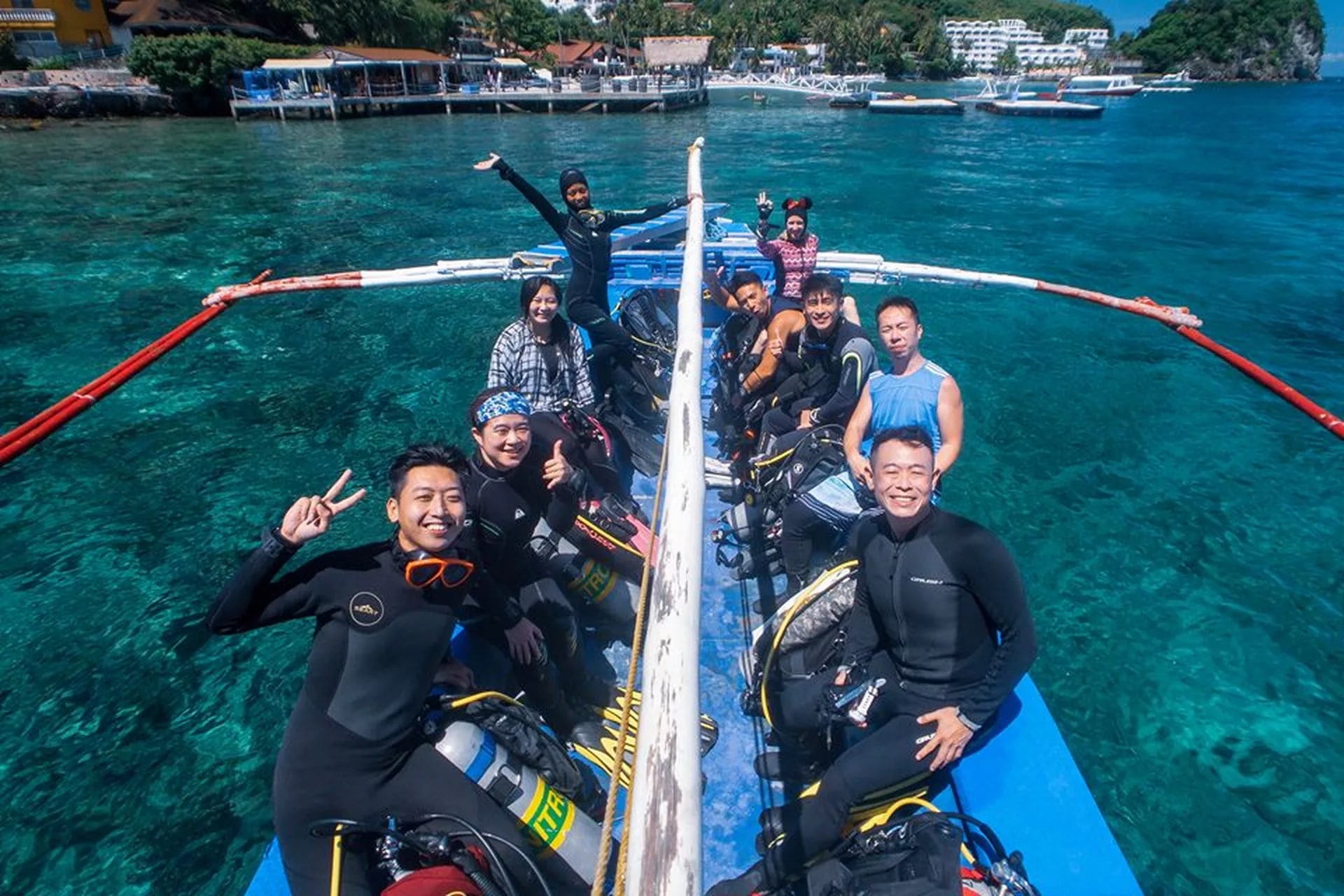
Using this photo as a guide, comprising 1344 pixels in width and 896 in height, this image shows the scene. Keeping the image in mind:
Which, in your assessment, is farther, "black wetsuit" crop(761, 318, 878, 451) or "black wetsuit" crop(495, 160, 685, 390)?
"black wetsuit" crop(495, 160, 685, 390)

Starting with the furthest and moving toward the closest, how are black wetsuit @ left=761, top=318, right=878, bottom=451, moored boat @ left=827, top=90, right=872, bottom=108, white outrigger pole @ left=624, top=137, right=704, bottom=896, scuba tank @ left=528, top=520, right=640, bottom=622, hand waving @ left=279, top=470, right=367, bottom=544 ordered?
moored boat @ left=827, top=90, right=872, bottom=108, black wetsuit @ left=761, top=318, right=878, bottom=451, scuba tank @ left=528, top=520, right=640, bottom=622, hand waving @ left=279, top=470, right=367, bottom=544, white outrigger pole @ left=624, top=137, right=704, bottom=896

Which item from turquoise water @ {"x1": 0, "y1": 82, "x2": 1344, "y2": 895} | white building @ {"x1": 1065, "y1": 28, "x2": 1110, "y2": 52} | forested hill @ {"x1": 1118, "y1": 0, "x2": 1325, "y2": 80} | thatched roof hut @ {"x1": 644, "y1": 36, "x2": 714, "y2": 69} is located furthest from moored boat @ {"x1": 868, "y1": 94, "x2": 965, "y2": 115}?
white building @ {"x1": 1065, "y1": 28, "x2": 1110, "y2": 52}

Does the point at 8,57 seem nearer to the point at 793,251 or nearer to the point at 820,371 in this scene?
the point at 793,251

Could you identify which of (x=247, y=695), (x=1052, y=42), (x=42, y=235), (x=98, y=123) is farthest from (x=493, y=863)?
(x=1052, y=42)

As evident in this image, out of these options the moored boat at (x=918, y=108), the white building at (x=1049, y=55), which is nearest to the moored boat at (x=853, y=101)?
the moored boat at (x=918, y=108)

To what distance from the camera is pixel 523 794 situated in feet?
8.96

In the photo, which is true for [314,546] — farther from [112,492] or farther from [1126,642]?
[1126,642]

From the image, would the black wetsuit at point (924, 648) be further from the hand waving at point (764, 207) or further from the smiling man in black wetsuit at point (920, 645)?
the hand waving at point (764, 207)

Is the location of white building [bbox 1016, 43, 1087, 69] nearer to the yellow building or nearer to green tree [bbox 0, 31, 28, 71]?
the yellow building

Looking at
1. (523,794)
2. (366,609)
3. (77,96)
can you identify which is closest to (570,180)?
(366,609)

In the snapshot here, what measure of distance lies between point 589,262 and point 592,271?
98 mm

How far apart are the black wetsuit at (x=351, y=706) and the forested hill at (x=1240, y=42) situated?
540 feet

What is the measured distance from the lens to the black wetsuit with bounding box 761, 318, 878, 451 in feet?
16.6

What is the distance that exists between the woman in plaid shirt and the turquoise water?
2.73 m
